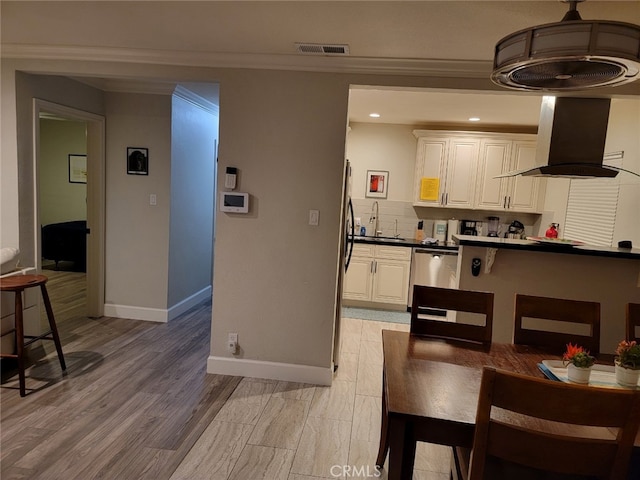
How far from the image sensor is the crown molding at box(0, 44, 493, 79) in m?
2.80

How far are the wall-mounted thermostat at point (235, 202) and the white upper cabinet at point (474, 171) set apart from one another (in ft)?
10.4

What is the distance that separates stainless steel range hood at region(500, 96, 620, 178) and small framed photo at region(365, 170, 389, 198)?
2913 mm

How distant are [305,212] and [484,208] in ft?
11.0

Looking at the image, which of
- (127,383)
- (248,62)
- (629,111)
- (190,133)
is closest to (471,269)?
(629,111)

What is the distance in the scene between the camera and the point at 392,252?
5.34m

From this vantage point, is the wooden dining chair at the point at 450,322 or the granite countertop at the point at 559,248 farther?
the granite countertop at the point at 559,248

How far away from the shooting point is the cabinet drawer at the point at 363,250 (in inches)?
212

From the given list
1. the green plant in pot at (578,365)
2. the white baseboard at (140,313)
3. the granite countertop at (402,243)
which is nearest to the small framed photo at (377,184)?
the granite countertop at (402,243)

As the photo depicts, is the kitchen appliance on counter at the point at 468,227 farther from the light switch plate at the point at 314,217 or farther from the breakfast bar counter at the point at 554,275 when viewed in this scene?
the light switch plate at the point at 314,217

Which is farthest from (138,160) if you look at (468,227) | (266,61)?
(468,227)

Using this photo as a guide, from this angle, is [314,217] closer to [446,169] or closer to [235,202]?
[235,202]

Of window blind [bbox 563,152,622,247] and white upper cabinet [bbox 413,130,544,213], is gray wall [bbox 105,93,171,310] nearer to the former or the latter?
white upper cabinet [bbox 413,130,544,213]

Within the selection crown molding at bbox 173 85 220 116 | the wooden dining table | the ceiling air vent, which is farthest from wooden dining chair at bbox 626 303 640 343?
crown molding at bbox 173 85 220 116

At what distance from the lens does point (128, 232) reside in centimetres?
434
